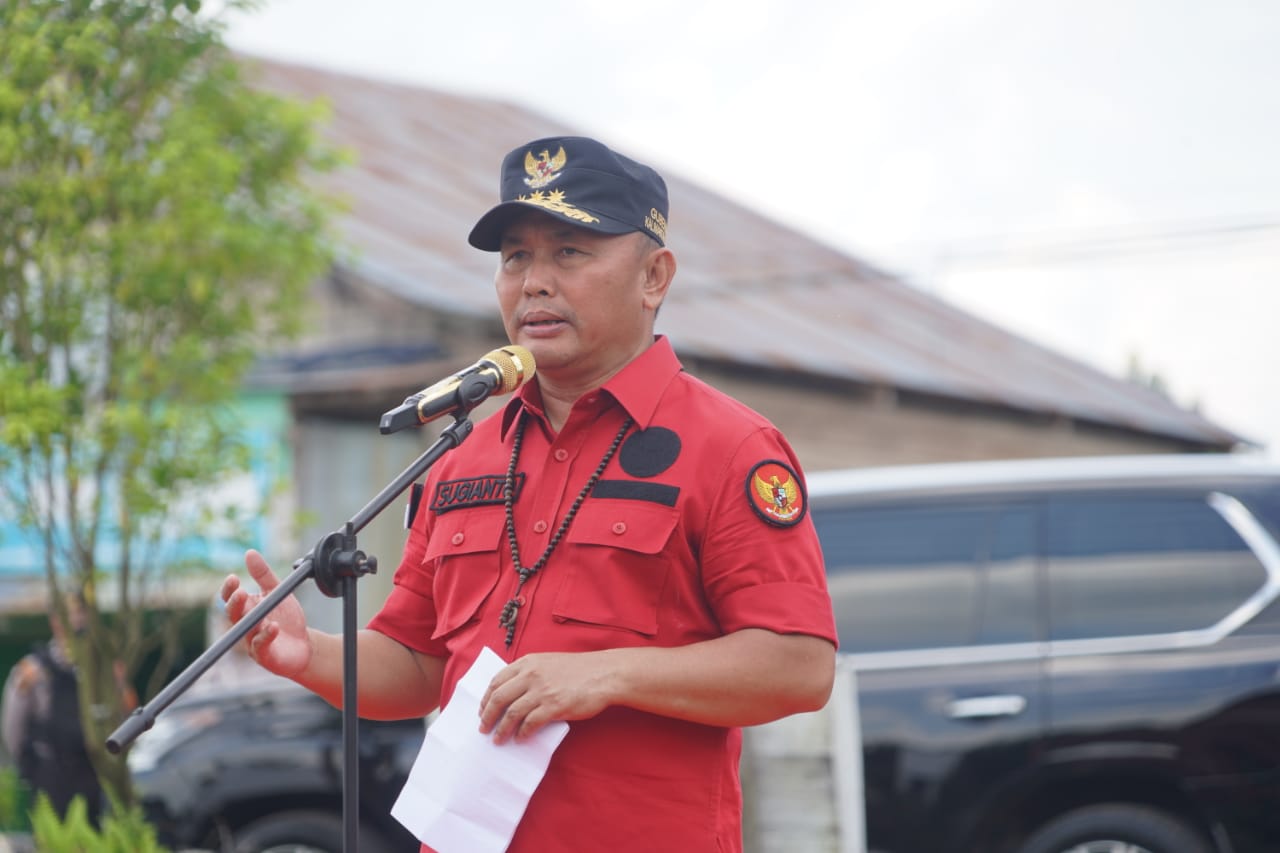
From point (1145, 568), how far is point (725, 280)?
12.1 metres

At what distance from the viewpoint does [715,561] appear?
2154 millimetres

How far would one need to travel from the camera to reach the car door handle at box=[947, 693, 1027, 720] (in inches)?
208

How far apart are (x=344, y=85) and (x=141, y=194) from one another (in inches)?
507

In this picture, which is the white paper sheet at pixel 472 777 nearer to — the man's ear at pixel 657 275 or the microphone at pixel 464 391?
the microphone at pixel 464 391

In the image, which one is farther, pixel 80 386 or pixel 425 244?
pixel 425 244

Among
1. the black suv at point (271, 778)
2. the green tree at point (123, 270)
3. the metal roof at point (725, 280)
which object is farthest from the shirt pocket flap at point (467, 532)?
the metal roof at point (725, 280)

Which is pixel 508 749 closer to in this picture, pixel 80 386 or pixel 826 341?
pixel 80 386

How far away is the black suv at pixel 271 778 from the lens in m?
6.27

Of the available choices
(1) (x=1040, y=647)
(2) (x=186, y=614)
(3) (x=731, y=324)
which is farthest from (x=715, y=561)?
(3) (x=731, y=324)

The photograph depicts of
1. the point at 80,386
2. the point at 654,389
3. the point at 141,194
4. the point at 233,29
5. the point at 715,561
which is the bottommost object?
the point at 715,561

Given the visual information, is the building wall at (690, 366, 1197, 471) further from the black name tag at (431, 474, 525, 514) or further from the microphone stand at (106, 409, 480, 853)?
the microphone stand at (106, 409, 480, 853)

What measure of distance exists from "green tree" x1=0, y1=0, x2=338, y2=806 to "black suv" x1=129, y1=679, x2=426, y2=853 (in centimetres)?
27

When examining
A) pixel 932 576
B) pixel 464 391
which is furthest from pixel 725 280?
pixel 464 391

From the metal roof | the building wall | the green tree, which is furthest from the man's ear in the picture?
the building wall
